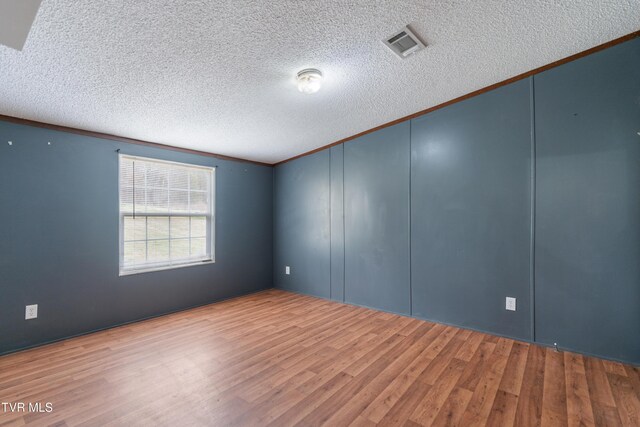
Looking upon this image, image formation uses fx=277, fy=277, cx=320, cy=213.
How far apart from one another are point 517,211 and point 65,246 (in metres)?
4.51

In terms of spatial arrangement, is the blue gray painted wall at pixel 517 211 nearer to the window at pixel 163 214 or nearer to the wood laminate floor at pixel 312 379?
the wood laminate floor at pixel 312 379

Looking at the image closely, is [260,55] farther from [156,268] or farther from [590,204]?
[590,204]

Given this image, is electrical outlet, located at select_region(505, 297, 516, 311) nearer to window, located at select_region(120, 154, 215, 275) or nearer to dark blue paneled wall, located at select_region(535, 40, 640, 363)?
dark blue paneled wall, located at select_region(535, 40, 640, 363)

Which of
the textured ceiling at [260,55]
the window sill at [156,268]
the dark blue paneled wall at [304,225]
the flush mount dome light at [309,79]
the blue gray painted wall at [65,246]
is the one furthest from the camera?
the dark blue paneled wall at [304,225]

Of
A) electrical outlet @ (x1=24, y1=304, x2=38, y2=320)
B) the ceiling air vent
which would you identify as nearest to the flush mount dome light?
the ceiling air vent

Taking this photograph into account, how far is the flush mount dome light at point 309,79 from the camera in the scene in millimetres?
2197

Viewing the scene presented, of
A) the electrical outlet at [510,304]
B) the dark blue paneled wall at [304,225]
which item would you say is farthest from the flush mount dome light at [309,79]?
the electrical outlet at [510,304]

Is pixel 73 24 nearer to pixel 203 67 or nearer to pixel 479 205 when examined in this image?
pixel 203 67

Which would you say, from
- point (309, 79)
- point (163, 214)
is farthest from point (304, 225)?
point (309, 79)

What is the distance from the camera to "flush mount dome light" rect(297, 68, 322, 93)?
220cm

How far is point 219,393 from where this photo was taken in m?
1.89

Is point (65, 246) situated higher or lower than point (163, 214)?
lower

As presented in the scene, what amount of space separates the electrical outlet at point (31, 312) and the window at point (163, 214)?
0.74 m

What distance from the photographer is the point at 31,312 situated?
8.57 ft
